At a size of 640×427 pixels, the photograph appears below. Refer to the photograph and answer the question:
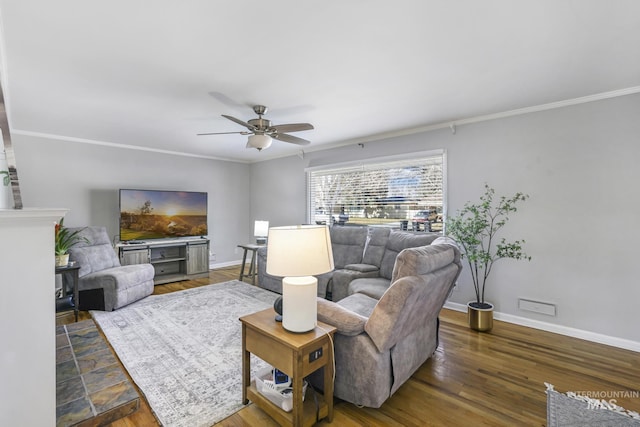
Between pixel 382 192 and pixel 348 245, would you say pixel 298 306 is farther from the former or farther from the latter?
pixel 382 192

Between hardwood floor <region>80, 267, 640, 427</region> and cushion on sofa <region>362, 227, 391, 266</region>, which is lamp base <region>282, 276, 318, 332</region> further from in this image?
cushion on sofa <region>362, 227, 391, 266</region>

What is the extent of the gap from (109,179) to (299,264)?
15.9ft

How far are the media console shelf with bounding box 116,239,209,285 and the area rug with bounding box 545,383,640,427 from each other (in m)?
5.15

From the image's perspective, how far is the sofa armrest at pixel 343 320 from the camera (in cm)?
179

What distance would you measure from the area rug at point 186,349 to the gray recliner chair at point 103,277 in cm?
14

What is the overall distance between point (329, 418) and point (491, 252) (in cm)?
277

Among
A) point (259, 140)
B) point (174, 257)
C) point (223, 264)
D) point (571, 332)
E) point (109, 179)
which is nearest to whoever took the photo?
point (571, 332)

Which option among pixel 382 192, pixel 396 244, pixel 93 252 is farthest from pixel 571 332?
pixel 93 252

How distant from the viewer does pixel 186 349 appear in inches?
104

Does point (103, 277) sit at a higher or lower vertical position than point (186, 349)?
higher

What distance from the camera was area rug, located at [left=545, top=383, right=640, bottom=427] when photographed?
68.9 inches

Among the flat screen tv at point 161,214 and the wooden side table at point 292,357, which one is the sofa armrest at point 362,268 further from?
the flat screen tv at point 161,214

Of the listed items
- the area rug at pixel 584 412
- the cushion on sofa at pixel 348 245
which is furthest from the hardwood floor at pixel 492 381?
the cushion on sofa at pixel 348 245

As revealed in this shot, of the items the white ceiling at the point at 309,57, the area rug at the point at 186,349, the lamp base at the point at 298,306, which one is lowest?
the area rug at the point at 186,349
